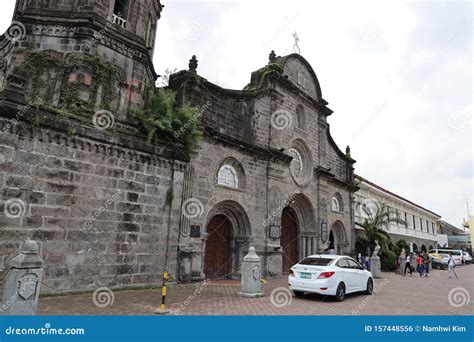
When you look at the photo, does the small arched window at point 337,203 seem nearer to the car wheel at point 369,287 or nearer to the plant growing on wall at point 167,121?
the car wheel at point 369,287

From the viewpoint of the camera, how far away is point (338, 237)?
23.3 metres

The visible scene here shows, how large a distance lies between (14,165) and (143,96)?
5.20 metres

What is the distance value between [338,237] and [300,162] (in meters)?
6.76

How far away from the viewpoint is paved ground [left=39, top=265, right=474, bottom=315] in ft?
25.9

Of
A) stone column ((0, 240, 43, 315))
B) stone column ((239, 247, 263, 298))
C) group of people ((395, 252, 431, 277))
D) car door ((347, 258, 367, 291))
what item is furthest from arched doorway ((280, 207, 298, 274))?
stone column ((0, 240, 43, 315))

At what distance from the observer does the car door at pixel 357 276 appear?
37.3 ft

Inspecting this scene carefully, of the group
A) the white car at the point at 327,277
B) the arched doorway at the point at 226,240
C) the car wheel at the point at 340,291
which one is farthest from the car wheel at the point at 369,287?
the arched doorway at the point at 226,240

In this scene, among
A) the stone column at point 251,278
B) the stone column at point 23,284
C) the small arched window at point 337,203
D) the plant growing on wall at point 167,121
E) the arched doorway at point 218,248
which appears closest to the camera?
the stone column at point 23,284

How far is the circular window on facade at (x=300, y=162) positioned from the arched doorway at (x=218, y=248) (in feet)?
18.1

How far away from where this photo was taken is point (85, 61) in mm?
11016

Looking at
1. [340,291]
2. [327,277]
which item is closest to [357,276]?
[340,291]

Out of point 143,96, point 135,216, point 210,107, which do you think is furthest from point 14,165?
point 210,107

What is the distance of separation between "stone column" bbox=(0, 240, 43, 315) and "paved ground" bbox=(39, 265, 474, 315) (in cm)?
134

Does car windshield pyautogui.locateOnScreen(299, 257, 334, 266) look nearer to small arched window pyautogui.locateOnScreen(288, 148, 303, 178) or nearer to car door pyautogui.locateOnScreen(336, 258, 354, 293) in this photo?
car door pyautogui.locateOnScreen(336, 258, 354, 293)
